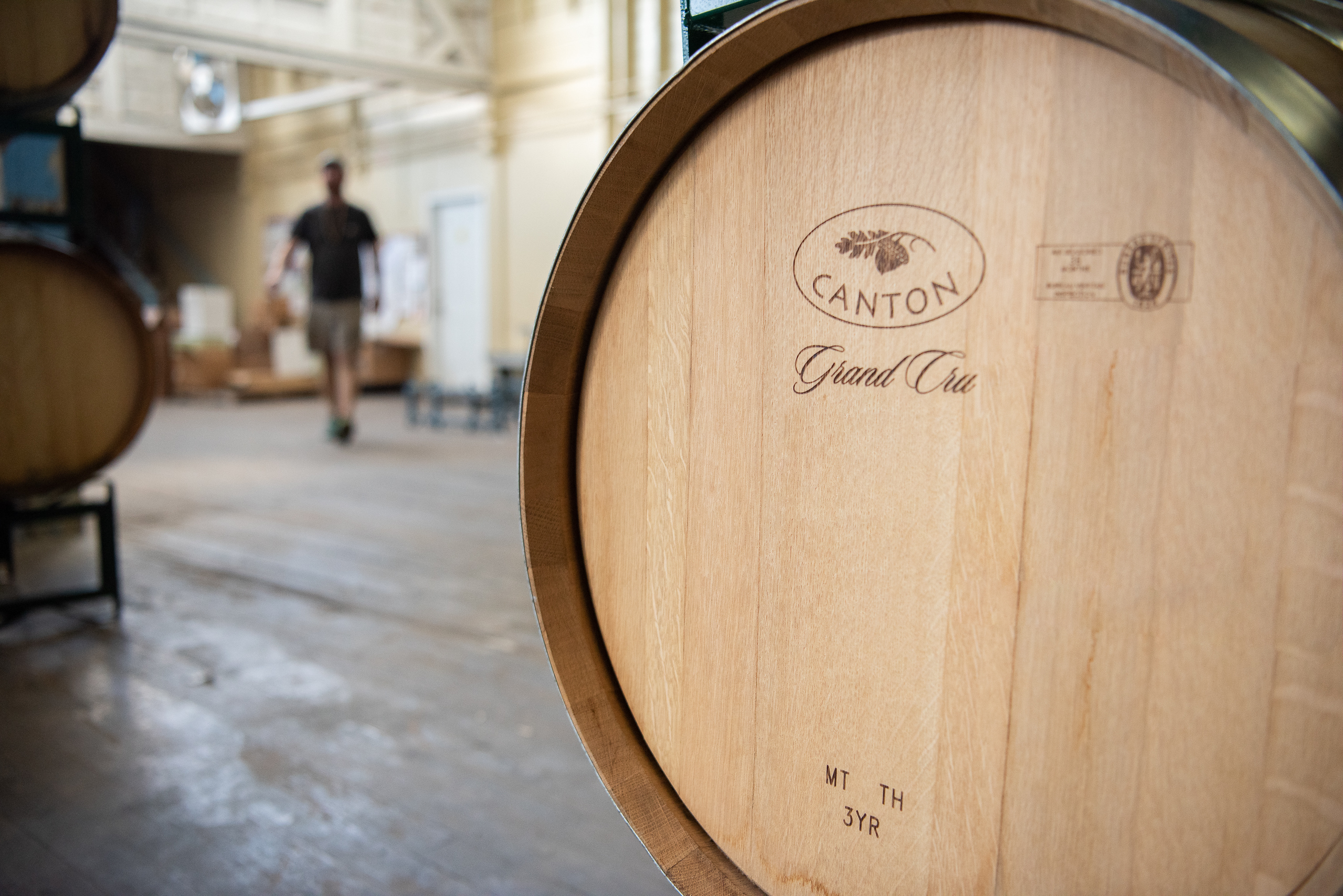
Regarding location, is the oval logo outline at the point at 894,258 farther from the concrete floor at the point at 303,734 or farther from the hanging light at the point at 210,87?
the hanging light at the point at 210,87

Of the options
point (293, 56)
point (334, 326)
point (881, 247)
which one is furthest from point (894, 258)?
point (293, 56)

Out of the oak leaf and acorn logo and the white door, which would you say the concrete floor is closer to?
the oak leaf and acorn logo

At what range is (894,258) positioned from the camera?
2.38ft

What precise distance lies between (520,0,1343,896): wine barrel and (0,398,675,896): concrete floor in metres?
0.76

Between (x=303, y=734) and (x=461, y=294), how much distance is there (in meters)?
9.60

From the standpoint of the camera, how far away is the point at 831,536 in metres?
0.80

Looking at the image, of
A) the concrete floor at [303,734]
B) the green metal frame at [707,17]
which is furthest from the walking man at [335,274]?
the green metal frame at [707,17]

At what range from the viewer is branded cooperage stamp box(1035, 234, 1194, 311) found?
1.98ft

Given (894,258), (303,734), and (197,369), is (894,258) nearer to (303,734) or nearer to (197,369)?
(303,734)

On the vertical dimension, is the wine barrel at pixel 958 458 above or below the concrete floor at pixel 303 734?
above

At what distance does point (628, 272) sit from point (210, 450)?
6.34 m

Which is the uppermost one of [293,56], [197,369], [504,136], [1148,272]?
[293,56]

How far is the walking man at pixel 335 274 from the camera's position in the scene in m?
6.34

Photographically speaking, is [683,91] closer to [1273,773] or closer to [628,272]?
[628,272]
